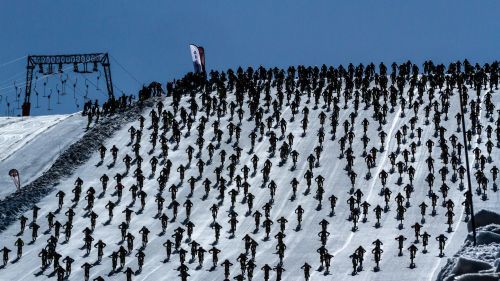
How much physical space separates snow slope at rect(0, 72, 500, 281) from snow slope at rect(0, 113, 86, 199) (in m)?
2.78

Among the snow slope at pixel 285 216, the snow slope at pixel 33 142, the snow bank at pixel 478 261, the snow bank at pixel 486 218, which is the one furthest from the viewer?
the snow slope at pixel 33 142

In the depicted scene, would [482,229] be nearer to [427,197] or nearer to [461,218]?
[461,218]

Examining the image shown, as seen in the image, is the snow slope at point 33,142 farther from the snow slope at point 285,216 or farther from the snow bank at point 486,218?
the snow bank at point 486,218

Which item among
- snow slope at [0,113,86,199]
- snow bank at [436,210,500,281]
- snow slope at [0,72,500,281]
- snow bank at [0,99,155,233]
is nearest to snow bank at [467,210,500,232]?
snow slope at [0,72,500,281]

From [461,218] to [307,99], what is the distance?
21.0m

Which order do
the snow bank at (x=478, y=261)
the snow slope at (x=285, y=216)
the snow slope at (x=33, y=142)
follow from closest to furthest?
the snow bank at (x=478, y=261)
the snow slope at (x=285, y=216)
the snow slope at (x=33, y=142)

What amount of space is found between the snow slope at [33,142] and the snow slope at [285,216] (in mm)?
2782

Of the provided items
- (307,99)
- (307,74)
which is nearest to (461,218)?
(307,99)

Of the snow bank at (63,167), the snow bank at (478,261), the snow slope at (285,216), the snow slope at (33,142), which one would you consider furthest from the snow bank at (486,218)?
the snow slope at (33,142)

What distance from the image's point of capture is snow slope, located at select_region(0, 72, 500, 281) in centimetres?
3578

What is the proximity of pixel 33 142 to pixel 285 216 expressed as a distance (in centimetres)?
2035

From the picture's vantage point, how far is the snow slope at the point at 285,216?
117ft

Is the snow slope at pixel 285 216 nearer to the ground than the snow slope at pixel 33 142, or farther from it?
nearer to the ground

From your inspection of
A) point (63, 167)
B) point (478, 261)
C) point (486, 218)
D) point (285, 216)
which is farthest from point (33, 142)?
point (478, 261)
